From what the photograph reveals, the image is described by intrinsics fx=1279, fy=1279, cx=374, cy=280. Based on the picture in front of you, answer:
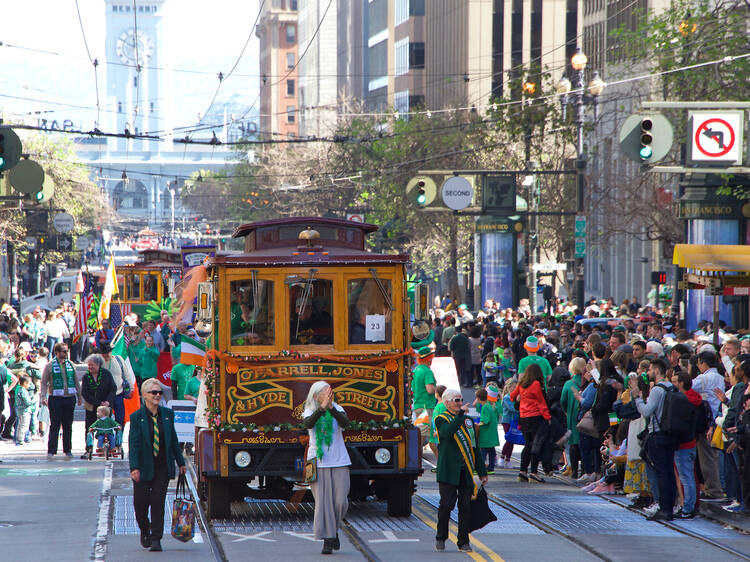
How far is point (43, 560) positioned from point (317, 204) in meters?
54.7

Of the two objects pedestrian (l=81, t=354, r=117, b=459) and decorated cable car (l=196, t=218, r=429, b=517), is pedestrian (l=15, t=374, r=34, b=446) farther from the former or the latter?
decorated cable car (l=196, t=218, r=429, b=517)

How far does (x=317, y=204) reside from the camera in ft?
215

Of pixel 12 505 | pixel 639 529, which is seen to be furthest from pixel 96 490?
pixel 639 529

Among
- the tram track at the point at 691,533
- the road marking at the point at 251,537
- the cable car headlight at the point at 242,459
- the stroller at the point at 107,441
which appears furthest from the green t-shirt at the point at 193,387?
the tram track at the point at 691,533

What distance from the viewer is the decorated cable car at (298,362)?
511 inches

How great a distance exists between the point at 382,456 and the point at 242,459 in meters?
1.42

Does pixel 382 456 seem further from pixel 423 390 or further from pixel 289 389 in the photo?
pixel 423 390

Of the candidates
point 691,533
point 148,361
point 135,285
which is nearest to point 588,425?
point 691,533

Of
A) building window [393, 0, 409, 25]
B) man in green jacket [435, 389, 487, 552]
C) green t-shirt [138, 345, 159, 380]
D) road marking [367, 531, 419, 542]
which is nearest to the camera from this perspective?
man in green jacket [435, 389, 487, 552]

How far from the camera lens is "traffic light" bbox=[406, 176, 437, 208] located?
33.5 m

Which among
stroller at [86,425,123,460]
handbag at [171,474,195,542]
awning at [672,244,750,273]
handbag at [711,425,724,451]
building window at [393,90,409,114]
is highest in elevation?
building window at [393,90,409,114]

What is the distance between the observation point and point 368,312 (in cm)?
1337

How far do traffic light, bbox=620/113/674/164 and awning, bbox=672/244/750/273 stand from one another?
1.56 metres

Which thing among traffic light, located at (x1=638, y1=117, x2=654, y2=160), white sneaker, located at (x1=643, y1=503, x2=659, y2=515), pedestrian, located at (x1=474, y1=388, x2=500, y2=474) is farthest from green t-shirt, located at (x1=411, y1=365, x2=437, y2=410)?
traffic light, located at (x1=638, y1=117, x2=654, y2=160)
